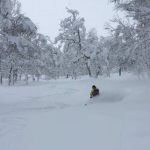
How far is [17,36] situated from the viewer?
1669cm

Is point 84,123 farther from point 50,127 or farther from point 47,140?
point 47,140

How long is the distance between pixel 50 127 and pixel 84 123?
1.09 m

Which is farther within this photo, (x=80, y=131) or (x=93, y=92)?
(x=93, y=92)

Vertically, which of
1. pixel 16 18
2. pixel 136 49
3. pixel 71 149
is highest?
pixel 16 18

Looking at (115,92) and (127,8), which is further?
(115,92)

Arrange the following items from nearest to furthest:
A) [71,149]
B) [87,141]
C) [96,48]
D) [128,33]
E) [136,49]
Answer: [71,149], [87,141], [136,49], [128,33], [96,48]

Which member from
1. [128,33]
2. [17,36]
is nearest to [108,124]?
[17,36]

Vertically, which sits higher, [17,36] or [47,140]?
[17,36]

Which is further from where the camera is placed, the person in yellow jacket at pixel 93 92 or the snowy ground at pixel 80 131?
the person in yellow jacket at pixel 93 92

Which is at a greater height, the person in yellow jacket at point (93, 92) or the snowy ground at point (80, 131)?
the person in yellow jacket at point (93, 92)

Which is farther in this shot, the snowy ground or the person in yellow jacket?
the person in yellow jacket

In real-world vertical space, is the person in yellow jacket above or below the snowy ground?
above

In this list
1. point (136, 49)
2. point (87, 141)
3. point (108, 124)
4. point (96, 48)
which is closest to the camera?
point (87, 141)

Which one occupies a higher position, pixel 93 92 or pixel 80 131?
pixel 93 92
